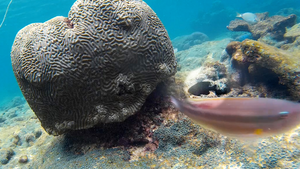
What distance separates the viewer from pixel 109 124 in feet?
10.5

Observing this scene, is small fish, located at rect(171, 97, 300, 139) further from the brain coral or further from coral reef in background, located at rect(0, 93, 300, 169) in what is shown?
the brain coral

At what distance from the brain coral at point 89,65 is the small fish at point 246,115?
141 centimetres

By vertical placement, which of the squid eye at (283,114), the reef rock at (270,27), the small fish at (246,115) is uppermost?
the reef rock at (270,27)

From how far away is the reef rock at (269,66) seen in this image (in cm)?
332

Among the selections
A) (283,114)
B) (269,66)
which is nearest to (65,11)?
(269,66)

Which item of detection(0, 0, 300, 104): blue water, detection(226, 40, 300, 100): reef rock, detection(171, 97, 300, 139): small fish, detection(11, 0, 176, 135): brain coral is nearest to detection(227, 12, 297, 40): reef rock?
detection(226, 40, 300, 100): reef rock

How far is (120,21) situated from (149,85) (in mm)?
1359

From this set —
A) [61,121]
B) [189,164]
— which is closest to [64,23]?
[61,121]

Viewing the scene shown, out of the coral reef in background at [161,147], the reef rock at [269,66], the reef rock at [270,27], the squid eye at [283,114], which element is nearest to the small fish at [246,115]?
Result: the squid eye at [283,114]

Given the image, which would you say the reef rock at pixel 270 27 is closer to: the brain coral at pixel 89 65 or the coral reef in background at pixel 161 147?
the coral reef in background at pixel 161 147

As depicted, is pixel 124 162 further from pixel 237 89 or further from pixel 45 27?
pixel 237 89

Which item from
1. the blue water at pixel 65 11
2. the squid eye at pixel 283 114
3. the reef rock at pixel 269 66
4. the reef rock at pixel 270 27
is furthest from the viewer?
the blue water at pixel 65 11

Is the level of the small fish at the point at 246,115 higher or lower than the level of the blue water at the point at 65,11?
lower

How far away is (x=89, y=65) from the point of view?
2.72 m
